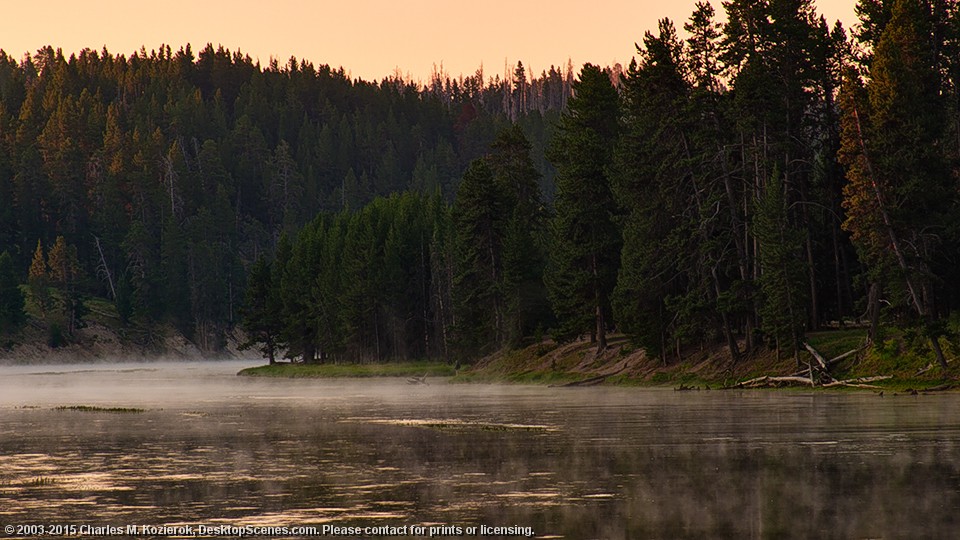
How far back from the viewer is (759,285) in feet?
218

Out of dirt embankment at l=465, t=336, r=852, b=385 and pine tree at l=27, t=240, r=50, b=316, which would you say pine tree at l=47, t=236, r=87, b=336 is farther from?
dirt embankment at l=465, t=336, r=852, b=385

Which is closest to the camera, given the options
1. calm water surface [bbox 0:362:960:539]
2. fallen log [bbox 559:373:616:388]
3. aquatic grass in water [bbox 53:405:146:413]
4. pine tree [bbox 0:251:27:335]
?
calm water surface [bbox 0:362:960:539]

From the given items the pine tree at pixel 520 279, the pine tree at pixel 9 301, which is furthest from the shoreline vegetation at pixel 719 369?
the pine tree at pixel 9 301

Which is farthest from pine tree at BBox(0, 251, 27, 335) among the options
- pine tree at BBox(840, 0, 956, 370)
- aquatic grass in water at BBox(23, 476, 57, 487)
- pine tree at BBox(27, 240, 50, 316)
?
aquatic grass in water at BBox(23, 476, 57, 487)

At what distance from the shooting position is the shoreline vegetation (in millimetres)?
54844

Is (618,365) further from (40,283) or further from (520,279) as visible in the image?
(40,283)

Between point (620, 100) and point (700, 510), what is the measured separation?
71.9 metres

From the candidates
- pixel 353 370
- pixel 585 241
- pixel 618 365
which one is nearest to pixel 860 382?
pixel 618 365

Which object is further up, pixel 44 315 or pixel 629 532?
pixel 44 315

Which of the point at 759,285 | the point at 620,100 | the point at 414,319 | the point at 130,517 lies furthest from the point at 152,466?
the point at 414,319

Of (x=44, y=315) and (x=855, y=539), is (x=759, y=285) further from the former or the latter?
(x=44, y=315)

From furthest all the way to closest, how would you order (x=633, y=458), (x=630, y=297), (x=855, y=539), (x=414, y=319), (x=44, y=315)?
(x=44, y=315), (x=414, y=319), (x=630, y=297), (x=633, y=458), (x=855, y=539)

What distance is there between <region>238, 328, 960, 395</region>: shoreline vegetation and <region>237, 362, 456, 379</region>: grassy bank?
4.49 m

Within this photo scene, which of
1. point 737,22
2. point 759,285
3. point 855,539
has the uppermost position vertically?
point 737,22
